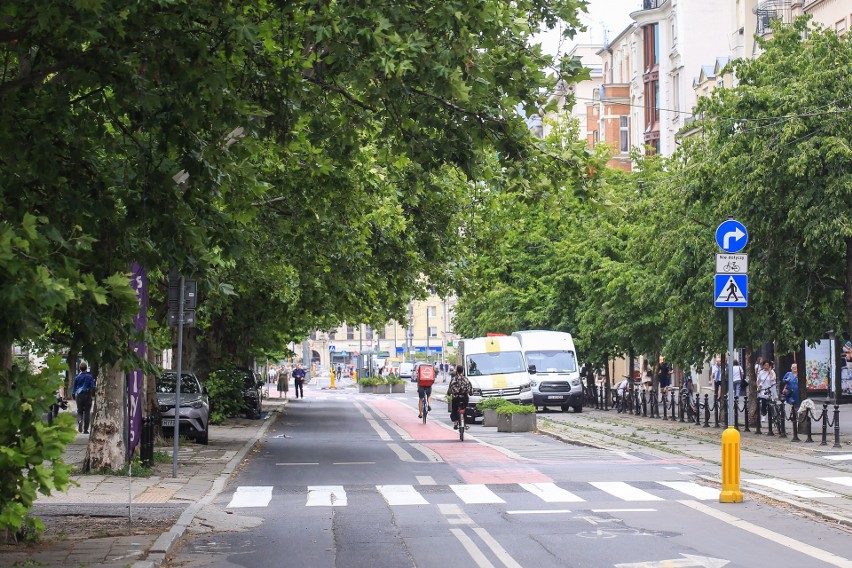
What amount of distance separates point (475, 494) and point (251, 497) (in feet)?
9.90

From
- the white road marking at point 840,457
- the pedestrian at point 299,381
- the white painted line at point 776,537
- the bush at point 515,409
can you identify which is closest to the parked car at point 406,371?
the pedestrian at point 299,381

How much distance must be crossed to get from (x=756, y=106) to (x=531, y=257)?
29.8m

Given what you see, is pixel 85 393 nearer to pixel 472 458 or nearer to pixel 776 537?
pixel 472 458

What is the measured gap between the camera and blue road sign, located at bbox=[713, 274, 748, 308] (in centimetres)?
1664

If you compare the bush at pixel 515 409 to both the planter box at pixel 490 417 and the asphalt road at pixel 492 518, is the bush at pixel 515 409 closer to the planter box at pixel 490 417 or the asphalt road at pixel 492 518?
the planter box at pixel 490 417

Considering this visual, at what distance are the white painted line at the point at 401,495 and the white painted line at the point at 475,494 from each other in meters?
0.56

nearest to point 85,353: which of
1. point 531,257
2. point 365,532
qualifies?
point 365,532

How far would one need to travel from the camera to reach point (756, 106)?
28.0 m

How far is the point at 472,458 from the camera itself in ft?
80.9

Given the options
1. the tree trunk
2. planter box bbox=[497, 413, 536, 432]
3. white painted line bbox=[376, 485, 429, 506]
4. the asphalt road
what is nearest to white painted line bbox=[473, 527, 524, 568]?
the asphalt road

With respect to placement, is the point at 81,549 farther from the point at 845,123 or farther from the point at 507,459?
the point at 845,123

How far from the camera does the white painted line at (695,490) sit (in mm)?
16734

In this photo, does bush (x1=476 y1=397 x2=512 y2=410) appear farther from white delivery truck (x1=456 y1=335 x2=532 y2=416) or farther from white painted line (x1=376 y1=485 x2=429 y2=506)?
white painted line (x1=376 y1=485 x2=429 y2=506)

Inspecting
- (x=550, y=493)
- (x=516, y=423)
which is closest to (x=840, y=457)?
(x=550, y=493)
